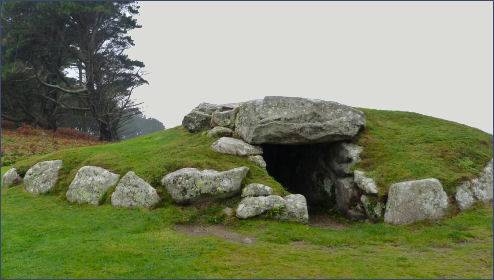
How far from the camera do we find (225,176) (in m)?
17.2

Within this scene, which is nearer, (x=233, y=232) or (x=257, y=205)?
(x=233, y=232)

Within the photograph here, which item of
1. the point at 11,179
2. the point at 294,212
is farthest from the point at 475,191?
the point at 11,179

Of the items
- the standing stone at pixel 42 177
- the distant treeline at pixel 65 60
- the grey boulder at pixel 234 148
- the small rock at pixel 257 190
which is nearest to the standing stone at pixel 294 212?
the small rock at pixel 257 190

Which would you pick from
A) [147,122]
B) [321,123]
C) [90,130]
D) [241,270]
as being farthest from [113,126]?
[147,122]

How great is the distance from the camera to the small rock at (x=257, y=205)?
637 inches

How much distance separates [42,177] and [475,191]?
59.4 ft

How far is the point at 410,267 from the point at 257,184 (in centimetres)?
655

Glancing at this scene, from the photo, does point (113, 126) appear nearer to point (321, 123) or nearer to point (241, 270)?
point (321, 123)

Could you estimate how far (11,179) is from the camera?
2108cm

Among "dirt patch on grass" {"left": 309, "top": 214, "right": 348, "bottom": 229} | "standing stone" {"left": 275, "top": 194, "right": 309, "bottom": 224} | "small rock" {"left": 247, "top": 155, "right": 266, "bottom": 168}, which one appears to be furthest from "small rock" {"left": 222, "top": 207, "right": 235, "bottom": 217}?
"dirt patch on grass" {"left": 309, "top": 214, "right": 348, "bottom": 229}

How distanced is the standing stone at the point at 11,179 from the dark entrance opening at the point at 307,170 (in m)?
12.3

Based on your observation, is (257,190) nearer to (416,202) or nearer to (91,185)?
(416,202)

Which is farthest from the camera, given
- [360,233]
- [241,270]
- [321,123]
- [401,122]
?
[401,122]

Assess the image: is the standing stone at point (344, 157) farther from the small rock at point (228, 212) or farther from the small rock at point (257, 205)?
the small rock at point (228, 212)
